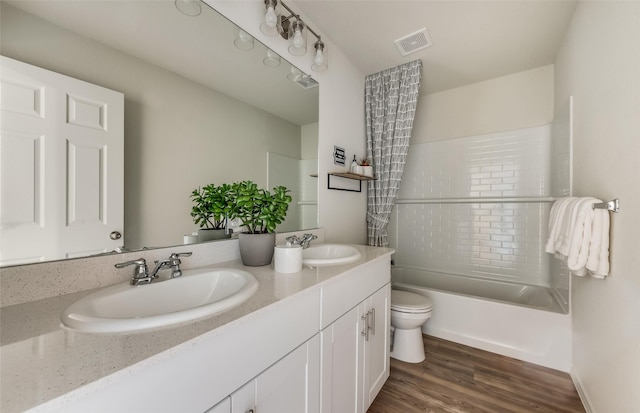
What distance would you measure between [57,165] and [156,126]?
35 centimetres

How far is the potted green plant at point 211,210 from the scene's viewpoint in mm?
1135

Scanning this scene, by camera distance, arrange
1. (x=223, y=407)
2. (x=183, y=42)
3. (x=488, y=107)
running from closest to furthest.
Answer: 1. (x=223, y=407)
2. (x=183, y=42)
3. (x=488, y=107)

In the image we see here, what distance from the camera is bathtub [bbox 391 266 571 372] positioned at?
1.79 metres

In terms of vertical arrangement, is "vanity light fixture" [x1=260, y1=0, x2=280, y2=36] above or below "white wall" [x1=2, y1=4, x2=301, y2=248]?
above

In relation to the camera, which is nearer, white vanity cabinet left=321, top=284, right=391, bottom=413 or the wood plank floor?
white vanity cabinet left=321, top=284, right=391, bottom=413

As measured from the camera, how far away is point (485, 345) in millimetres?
2002

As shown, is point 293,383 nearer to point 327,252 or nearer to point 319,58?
point 327,252

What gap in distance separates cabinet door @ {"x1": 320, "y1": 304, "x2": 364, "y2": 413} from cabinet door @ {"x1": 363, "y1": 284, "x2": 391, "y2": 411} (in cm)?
9

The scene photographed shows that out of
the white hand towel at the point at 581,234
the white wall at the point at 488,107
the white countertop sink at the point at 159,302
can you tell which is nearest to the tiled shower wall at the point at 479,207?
the white wall at the point at 488,107

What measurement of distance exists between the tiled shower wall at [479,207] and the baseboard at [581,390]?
31.7 inches

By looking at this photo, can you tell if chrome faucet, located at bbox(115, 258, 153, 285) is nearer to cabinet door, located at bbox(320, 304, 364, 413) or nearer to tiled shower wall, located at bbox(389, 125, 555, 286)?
cabinet door, located at bbox(320, 304, 364, 413)

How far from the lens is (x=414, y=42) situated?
199cm

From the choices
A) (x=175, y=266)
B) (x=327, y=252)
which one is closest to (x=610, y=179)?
(x=327, y=252)

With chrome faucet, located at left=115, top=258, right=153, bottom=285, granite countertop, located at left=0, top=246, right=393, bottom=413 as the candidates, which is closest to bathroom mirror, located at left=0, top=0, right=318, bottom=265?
chrome faucet, located at left=115, top=258, right=153, bottom=285
